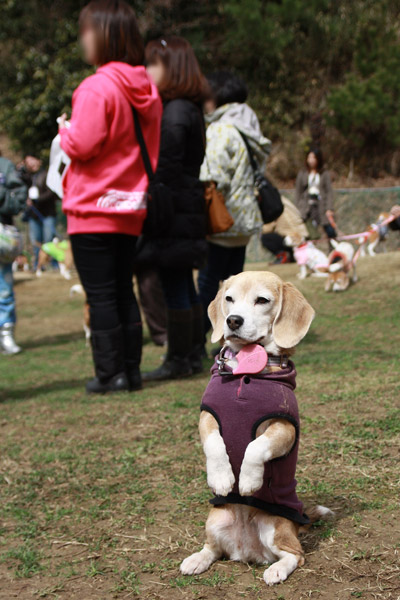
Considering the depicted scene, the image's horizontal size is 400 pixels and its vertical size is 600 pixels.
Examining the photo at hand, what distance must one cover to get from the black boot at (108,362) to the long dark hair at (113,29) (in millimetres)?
1763

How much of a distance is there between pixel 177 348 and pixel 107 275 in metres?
0.88

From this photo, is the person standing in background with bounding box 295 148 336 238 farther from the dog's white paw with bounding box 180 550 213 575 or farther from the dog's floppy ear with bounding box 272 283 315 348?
the dog's white paw with bounding box 180 550 213 575

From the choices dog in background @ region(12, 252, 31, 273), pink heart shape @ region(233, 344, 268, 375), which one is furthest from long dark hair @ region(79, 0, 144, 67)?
dog in background @ region(12, 252, 31, 273)

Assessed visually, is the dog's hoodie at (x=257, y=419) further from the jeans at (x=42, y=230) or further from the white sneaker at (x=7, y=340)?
the jeans at (x=42, y=230)

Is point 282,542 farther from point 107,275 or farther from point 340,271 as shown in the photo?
point 340,271

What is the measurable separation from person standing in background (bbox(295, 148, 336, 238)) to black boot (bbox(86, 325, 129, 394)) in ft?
Result: 28.8

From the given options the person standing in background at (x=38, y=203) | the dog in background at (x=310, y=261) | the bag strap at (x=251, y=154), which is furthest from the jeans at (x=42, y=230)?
the bag strap at (x=251, y=154)

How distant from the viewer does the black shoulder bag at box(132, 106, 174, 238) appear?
15.2ft

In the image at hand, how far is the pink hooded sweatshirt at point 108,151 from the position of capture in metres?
4.36

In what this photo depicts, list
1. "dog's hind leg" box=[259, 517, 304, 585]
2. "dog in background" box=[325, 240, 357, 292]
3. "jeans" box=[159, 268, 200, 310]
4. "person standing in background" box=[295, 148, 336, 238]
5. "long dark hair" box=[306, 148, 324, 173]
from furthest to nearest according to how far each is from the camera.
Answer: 1. "person standing in background" box=[295, 148, 336, 238]
2. "long dark hair" box=[306, 148, 324, 173]
3. "dog in background" box=[325, 240, 357, 292]
4. "jeans" box=[159, 268, 200, 310]
5. "dog's hind leg" box=[259, 517, 304, 585]

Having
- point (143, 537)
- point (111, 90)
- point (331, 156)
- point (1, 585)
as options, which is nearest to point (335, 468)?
point (143, 537)

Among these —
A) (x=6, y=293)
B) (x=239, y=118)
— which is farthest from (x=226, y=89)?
(x=6, y=293)

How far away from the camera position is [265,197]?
18.3 ft

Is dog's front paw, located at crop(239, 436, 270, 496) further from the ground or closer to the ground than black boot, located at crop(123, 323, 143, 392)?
further from the ground
